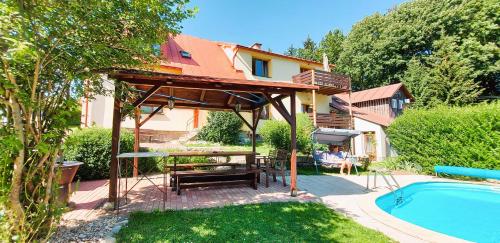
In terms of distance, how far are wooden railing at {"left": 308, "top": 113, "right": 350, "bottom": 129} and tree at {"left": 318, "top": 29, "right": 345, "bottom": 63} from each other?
64.5ft

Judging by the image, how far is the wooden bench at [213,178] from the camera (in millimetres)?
6582

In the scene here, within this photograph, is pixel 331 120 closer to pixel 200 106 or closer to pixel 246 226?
pixel 200 106

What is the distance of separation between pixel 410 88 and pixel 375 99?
485 cm

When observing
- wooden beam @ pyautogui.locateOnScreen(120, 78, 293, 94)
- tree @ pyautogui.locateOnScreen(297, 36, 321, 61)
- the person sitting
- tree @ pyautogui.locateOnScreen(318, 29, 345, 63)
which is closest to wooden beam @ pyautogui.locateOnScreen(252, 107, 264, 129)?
wooden beam @ pyautogui.locateOnScreen(120, 78, 293, 94)

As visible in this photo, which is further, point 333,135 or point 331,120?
point 331,120

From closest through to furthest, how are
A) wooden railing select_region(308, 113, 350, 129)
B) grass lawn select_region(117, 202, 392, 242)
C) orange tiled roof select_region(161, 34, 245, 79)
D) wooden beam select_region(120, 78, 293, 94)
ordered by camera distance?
grass lawn select_region(117, 202, 392, 242) < wooden beam select_region(120, 78, 293, 94) < orange tiled roof select_region(161, 34, 245, 79) < wooden railing select_region(308, 113, 350, 129)

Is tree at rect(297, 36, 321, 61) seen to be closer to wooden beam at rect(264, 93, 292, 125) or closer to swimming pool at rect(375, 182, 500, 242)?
swimming pool at rect(375, 182, 500, 242)

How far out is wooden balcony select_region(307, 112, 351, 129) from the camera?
1800 centimetres

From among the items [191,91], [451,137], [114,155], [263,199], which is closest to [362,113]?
[451,137]

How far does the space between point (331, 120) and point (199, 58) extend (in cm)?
1070

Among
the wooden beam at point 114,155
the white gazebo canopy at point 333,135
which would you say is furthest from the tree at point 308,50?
the wooden beam at point 114,155

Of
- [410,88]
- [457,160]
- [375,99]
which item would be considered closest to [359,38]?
[410,88]

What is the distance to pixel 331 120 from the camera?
18.4 meters

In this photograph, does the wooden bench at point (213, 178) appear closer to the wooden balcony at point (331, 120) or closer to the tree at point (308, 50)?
the wooden balcony at point (331, 120)
